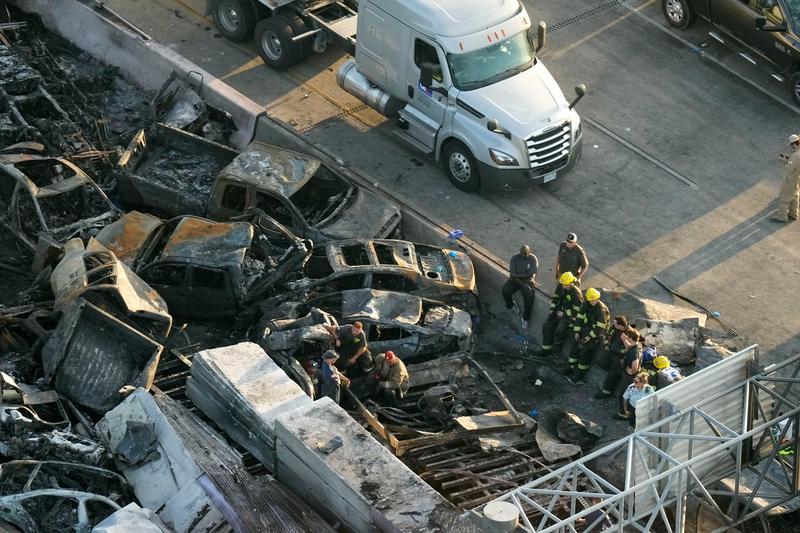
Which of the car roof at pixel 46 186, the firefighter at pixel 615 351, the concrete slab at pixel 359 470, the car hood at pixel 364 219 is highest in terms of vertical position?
the car roof at pixel 46 186

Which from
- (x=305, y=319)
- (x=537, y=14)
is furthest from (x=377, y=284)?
(x=537, y=14)

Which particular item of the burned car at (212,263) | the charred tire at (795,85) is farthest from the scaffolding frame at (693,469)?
the charred tire at (795,85)

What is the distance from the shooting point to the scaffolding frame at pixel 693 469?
541 inches

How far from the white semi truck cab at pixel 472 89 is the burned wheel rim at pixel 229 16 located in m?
2.91

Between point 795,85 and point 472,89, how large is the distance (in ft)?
19.8

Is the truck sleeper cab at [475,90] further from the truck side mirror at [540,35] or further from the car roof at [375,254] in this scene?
the car roof at [375,254]

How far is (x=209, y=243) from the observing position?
62.0 ft

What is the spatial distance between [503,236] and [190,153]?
5214 mm

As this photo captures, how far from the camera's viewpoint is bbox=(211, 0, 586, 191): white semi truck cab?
68.6 ft

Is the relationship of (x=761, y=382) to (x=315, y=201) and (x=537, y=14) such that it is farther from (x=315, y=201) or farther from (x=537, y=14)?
(x=537, y=14)

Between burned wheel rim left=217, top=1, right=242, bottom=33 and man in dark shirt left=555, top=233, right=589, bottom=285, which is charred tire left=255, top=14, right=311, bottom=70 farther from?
man in dark shirt left=555, top=233, right=589, bottom=285

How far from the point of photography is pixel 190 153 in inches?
847

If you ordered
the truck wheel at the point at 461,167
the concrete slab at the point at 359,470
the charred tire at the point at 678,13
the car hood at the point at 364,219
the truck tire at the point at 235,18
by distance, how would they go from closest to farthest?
the concrete slab at the point at 359,470, the car hood at the point at 364,219, the truck wheel at the point at 461,167, the truck tire at the point at 235,18, the charred tire at the point at 678,13

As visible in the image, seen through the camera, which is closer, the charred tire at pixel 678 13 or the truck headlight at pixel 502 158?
the truck headlight at pixel 502 158
